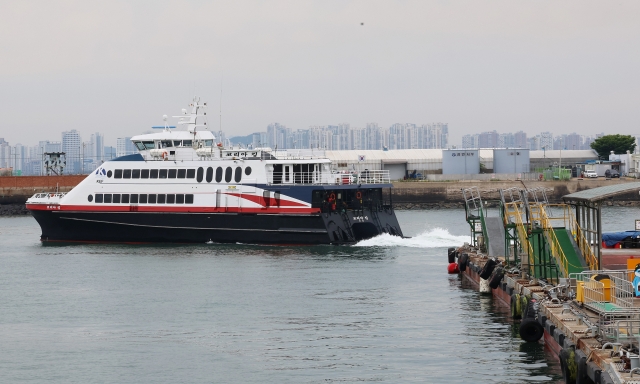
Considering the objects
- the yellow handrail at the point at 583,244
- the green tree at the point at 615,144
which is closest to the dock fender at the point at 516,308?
the yellow handrail at the point at 583,244

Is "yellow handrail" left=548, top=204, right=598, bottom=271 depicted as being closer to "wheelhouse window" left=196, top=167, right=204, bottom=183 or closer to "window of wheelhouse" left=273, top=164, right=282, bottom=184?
"window of wheelhouse" left=273, top=164, right=282, bottom=184

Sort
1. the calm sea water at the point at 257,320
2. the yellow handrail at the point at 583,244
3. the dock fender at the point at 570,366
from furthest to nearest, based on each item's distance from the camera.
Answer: the yellow handrail at the point at 583,244, the calm sea water at the point at 257,320, the dock fender at the point at 570,366

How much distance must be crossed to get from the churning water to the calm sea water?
48 millimetres

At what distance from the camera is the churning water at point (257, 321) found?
18.7 metres

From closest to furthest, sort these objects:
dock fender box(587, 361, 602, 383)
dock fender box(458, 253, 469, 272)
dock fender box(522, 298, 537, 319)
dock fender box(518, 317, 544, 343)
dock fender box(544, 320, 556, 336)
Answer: dock fender box(587, 361, 602, 383)
dock fender box(544, 320, 556, 336)
dock fender box(518, 317, 544, 343)
dock fender box(522, 298, 537, 319)
dock fender box(458, 253, 469, 272)

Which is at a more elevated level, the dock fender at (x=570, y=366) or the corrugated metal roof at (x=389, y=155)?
the corrugated metal roof at (x=389, y=155)

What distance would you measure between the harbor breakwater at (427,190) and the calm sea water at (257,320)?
130 ft

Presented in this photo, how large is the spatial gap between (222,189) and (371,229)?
659 cm

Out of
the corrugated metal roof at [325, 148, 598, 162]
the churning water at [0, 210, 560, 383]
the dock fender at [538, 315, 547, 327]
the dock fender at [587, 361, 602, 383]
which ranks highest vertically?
the corrugated metal roof at [325, 148, 598, 162]

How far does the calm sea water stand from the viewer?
18688mm

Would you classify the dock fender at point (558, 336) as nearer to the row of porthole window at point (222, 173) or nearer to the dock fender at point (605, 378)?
the dock fender at point (605, 378)

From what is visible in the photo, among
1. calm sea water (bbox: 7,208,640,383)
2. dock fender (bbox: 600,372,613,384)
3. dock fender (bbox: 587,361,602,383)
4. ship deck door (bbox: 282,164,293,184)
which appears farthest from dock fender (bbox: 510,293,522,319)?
ship deck door (bbox: 282,164,293,184)

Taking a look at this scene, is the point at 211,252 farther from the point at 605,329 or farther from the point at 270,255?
the point at 605,329

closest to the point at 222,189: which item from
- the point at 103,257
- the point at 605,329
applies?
the point at 103,257
